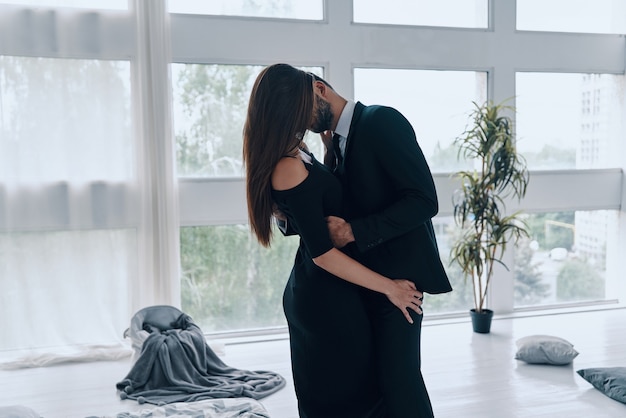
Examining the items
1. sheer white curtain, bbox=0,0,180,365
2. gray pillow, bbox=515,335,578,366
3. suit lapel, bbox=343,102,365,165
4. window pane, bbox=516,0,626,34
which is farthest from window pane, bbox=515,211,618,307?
suit lapel, bbox=343,102,365,165

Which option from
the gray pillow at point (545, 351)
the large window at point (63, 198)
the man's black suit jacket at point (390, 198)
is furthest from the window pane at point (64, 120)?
the gray pillow at point (545, 351)

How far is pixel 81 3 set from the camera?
416 centimetres

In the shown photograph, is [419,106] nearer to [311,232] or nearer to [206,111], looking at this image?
[206,111]

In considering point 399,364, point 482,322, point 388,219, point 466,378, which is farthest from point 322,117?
point 482,322

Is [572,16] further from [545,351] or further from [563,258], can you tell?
[545,351]

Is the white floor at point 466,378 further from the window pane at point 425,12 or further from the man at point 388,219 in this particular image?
the window pane at point 425,12

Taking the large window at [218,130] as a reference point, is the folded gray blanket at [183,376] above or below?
below

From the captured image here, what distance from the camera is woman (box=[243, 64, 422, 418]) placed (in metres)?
1.76

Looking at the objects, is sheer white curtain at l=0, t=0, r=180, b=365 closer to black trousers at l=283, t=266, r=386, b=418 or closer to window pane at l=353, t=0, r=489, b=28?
window pane at l=353, t=0, r=489, b=28

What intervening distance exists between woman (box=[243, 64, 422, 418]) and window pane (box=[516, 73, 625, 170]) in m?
3.74

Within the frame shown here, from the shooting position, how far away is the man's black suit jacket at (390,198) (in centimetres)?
185

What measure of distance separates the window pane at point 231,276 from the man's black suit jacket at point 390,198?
273cm

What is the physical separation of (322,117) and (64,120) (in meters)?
2.84

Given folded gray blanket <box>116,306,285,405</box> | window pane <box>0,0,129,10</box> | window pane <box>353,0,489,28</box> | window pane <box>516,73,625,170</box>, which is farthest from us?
window pane <box>516,73,625,170</box>
